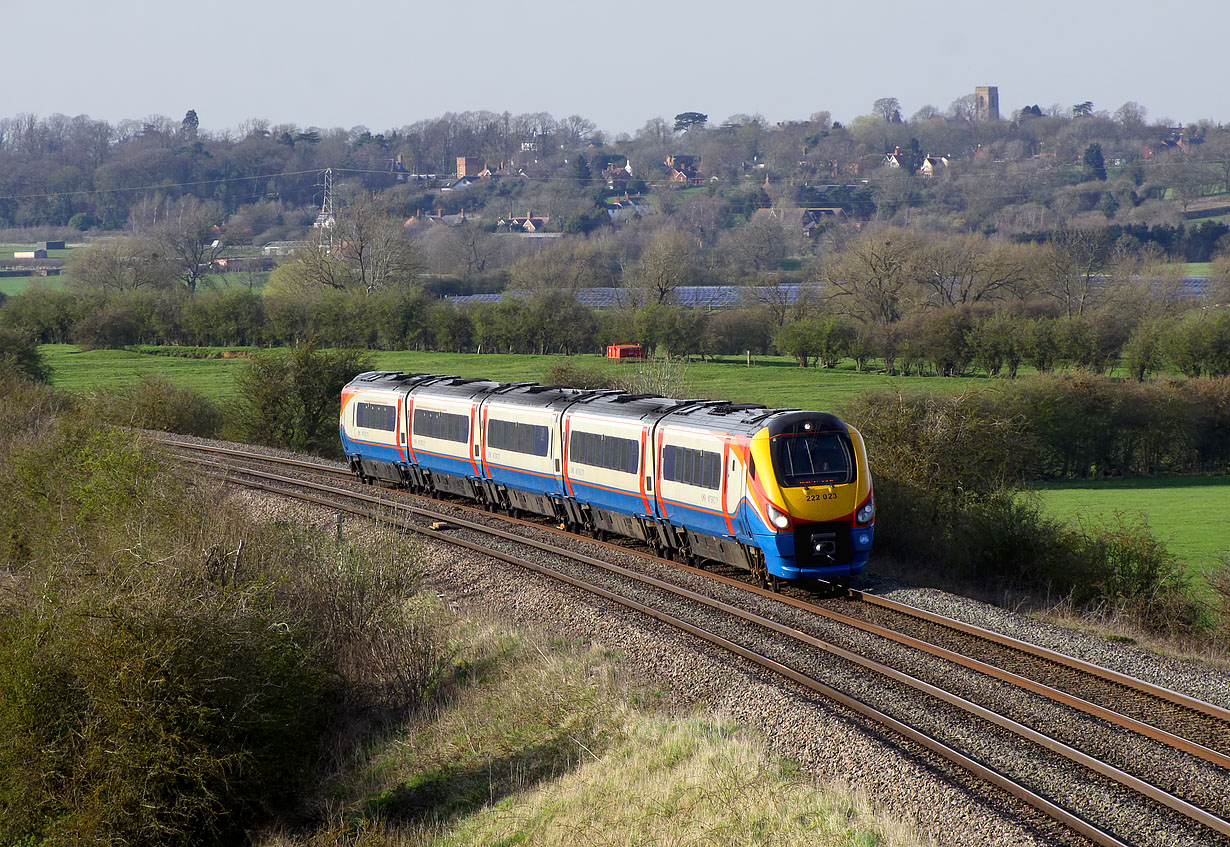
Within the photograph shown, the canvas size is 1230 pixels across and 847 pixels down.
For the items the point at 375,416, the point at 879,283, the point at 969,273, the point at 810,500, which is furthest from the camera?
the point at 879,283

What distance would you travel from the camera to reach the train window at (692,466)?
1962 centimetres

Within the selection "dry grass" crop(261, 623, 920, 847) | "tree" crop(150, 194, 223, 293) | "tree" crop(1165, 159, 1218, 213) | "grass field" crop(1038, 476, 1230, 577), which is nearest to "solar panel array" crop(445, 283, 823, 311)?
"tree" crop(150, 194, 223, 293)

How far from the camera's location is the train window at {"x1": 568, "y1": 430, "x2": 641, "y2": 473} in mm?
22156

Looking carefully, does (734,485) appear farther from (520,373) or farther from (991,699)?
(520,373)

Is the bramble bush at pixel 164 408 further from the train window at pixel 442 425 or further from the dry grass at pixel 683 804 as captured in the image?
the dry grass at pixel 683 804

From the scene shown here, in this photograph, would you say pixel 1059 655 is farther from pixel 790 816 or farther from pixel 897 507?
pixel 897 507

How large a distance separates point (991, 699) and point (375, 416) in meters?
21.9

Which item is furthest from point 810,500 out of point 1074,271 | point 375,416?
point 1074,271

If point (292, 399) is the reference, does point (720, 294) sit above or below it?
below

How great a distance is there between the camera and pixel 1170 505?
4309 cm

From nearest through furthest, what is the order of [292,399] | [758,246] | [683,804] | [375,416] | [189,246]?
[683,804], [375,416], [292,399], [189,246], [758,246]

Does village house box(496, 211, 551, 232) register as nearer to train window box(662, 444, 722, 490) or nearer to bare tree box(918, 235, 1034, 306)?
bare tree box(918, 235, 1034, 306)

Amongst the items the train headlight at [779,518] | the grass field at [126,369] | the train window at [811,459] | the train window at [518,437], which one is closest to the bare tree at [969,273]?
the grass field at [126,369]

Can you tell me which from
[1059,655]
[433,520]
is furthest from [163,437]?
[1059,655]
